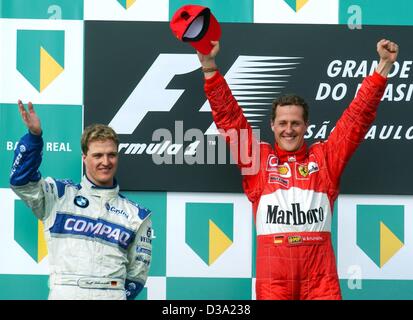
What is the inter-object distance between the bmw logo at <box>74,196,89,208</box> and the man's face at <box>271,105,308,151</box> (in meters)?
0.84

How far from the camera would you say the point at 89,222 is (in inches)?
149

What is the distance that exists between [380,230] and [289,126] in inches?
30.2

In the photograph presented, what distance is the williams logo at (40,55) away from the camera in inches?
173

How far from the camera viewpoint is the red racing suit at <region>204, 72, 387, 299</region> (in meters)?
3.89

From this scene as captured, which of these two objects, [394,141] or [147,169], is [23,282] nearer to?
[147,169]

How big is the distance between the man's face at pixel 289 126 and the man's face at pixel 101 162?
2.26ft

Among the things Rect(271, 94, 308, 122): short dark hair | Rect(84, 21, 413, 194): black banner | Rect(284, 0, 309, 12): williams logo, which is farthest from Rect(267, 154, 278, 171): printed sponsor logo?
Rect(284, 0, 309, 12): williams logo

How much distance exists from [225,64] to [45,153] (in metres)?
0.90

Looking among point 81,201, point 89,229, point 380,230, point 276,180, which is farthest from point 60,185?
point 380,230

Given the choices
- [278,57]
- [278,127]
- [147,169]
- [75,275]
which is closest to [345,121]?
[278,127]

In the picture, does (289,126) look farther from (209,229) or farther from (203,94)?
(209,229)

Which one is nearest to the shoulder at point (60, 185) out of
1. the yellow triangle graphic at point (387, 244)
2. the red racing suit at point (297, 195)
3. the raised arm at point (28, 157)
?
the raised arm at point (28, 157)

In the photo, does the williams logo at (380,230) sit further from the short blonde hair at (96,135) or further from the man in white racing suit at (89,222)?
the short blonde hair at (96,135)

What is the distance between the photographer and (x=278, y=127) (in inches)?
159
